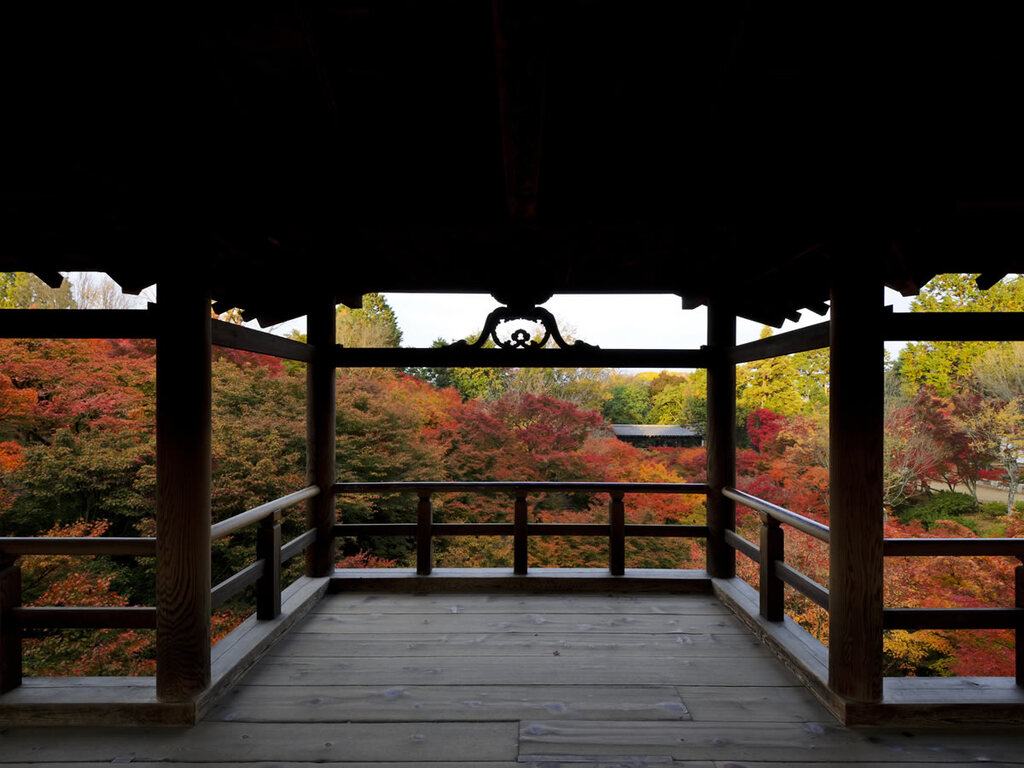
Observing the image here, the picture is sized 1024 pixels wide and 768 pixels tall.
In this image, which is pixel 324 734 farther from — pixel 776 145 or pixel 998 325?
pixel 998 325

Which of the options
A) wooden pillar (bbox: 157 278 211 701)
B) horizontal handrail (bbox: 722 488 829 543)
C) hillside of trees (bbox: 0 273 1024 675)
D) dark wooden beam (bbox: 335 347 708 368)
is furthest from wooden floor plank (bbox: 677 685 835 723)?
hillside of trees (bbox: 0 273 1024 675)

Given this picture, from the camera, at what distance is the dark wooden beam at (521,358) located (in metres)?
3.67

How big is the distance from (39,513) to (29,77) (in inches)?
308

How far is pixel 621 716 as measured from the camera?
2.38m

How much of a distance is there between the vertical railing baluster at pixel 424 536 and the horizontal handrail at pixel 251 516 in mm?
844

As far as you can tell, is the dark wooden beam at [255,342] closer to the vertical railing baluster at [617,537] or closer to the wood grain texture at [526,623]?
the wood grain texture at [526,623]

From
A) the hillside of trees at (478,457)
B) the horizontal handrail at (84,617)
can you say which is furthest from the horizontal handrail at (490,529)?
the hillside of trees at (478,457)

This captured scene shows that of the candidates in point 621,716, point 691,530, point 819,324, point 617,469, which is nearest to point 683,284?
point 819,324

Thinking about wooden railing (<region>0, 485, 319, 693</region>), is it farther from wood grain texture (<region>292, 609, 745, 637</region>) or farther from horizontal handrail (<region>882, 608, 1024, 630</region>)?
horizontal handrail (<region>882, 608, 1024, 630</region>)

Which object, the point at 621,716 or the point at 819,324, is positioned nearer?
the point at 621,716

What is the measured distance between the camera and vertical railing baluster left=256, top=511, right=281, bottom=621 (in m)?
3.21

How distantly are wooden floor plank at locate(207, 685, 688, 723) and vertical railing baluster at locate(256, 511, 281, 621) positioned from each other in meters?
0.66

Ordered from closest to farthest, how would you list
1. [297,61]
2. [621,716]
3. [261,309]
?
Answer: 1. [297,61]
2. [621,716]
3. [261,309]

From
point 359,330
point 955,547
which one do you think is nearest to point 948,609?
point 955,547
